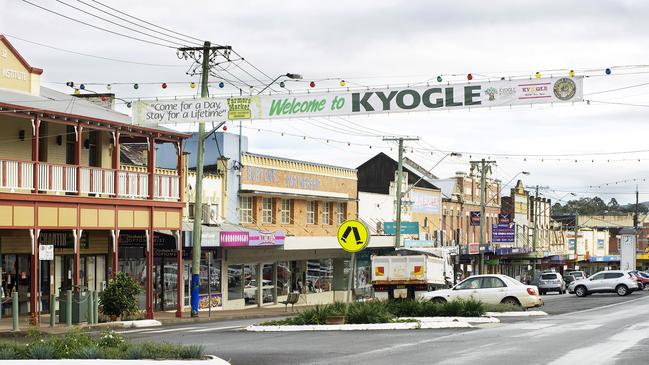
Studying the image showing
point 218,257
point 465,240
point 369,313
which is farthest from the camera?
point 465,240

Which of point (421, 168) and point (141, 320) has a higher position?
point (421, 168)

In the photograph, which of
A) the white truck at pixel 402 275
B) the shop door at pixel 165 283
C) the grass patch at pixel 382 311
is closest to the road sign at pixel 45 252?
the grass patch at pixel 382 311

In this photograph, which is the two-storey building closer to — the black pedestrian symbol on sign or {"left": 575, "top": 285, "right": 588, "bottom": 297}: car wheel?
the black pedestrian symbol on sign

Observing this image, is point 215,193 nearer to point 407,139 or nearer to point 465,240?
point 407,139

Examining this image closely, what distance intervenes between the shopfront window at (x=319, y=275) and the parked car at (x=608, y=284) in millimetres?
13914

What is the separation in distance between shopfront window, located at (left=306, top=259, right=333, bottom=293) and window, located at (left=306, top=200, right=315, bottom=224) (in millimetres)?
2277

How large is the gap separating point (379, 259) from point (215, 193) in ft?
34.4

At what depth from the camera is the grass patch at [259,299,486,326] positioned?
26875 millimetres

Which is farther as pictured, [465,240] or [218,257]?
[465,240]

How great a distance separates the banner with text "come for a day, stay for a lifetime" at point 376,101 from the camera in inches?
1032

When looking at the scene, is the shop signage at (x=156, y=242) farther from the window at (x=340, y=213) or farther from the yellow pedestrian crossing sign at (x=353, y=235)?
the window at (x=340, y=213)

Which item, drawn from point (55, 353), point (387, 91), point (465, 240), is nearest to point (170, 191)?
point (387, 91)

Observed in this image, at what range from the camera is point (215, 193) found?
47.9 meters

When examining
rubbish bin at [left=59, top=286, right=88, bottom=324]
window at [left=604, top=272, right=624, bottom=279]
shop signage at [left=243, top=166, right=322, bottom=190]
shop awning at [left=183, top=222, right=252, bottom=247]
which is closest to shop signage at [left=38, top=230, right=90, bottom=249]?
rubbish bin at [left=59, top=286, right=88, bottom=324]
